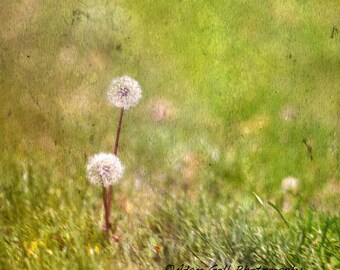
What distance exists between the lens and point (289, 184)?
3002 mm

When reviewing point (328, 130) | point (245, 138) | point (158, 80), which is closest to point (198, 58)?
point (158, 80)

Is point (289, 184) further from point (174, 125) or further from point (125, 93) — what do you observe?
point (125, 93)

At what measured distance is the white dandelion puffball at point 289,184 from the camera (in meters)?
2.98

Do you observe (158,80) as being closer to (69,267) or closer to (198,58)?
(198,58)

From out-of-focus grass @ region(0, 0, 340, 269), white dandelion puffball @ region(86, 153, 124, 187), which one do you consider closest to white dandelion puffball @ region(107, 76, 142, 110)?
out-of-focus grass @ region(0, 0, 340, 269)

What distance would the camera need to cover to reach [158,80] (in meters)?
3.16

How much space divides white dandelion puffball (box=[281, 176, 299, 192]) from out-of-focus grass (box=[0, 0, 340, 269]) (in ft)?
0.10

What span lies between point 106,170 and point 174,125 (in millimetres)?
521

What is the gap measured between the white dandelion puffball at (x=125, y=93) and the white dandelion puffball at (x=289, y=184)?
781mm

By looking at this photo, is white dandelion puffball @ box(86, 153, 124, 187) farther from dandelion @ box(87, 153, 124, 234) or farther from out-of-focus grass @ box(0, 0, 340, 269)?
out-of-focus grass @ box(0, 0, 340, 269)

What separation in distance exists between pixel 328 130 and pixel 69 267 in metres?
1.50

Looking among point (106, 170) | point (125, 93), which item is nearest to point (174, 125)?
point (125, 93)

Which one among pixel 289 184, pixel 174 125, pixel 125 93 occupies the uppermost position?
pixel 125 93

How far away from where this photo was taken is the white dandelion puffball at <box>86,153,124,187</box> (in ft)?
8.75
